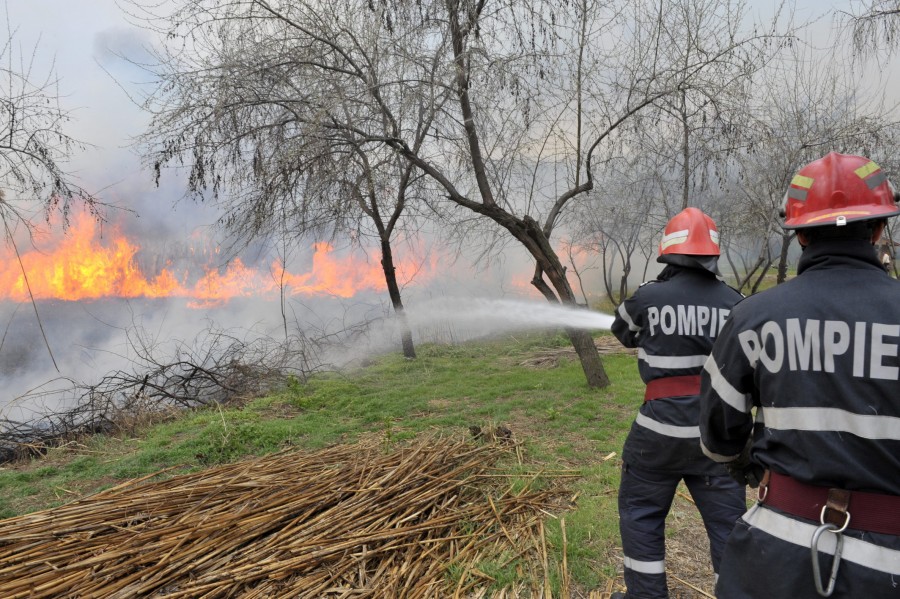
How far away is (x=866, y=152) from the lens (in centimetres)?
951

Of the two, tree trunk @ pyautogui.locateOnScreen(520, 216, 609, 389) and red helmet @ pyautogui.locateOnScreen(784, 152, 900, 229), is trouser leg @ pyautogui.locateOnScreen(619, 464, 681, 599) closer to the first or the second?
red helmet @ pyautogui.locateOnScreen(784, 152, 900, 229)

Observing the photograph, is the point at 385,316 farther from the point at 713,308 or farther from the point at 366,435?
the point at 713,308

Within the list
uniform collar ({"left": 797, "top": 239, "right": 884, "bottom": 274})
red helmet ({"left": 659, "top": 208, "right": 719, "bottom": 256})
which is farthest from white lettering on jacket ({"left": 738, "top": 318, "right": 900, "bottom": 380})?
red helmet ({"left": 659, "top": 208, "right": 719, "bottom": 256})

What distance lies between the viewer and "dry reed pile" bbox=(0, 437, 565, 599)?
9.43 feet

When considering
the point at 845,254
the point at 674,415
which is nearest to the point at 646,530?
the point at 674,415

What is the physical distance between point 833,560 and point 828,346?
58 centimetres

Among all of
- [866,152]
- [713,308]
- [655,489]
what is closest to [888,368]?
[713,308]

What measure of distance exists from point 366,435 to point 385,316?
30.9 feet

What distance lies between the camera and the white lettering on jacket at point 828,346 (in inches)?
54.1

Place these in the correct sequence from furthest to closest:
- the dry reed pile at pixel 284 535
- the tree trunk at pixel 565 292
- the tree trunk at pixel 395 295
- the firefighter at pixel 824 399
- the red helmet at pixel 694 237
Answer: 1. the tree trunk at pixel 395 295
2. the tree trunk at pixel 565 292
3. the dry reed pile at pixel 284 535
4. the red helmet at pixel 694 237
5. the firefighter at pixel 824 399

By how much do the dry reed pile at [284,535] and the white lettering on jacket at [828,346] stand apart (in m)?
2.26

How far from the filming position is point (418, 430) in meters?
6.39

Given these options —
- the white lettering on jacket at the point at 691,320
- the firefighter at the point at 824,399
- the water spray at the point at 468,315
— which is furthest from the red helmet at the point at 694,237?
the water spray at the point at 468,315

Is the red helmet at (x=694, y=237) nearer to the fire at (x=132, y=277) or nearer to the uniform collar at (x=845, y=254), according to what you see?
the uniform collar at (x=845, y=254)
